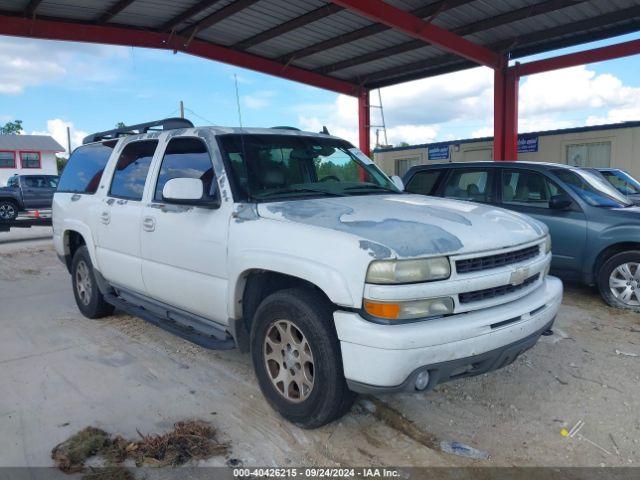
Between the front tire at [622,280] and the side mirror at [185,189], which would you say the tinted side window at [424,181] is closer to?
the front tire at [622,280]

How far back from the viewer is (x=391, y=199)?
12.5 ft

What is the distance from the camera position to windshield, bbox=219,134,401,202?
3636mm

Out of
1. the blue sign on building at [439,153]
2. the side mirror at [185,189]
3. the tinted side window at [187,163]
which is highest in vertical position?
the blue sign on building at [439,153]

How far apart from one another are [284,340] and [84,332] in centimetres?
308

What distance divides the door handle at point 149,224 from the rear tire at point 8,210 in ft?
56.5

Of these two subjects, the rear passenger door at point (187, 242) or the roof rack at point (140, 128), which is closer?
the rear passenger door at point (187, 242)

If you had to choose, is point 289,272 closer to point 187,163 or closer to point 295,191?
point 295,191

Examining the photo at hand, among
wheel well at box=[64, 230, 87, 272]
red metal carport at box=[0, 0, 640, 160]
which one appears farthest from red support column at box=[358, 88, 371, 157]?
wheel well at box=[64, 230, 87, 272]

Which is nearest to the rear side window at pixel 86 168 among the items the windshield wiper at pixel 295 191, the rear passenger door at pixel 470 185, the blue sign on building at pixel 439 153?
the windshield wiper at pixel 295 191

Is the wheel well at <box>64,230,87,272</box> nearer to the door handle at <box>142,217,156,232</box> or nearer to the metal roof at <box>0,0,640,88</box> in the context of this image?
the door handle at <box>142,217,156,232</box>

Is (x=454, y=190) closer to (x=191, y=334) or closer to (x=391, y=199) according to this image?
(x=391, y=199)

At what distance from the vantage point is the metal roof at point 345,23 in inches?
449

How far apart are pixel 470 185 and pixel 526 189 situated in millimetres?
784

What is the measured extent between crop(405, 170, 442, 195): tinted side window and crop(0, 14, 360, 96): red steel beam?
8.54m
